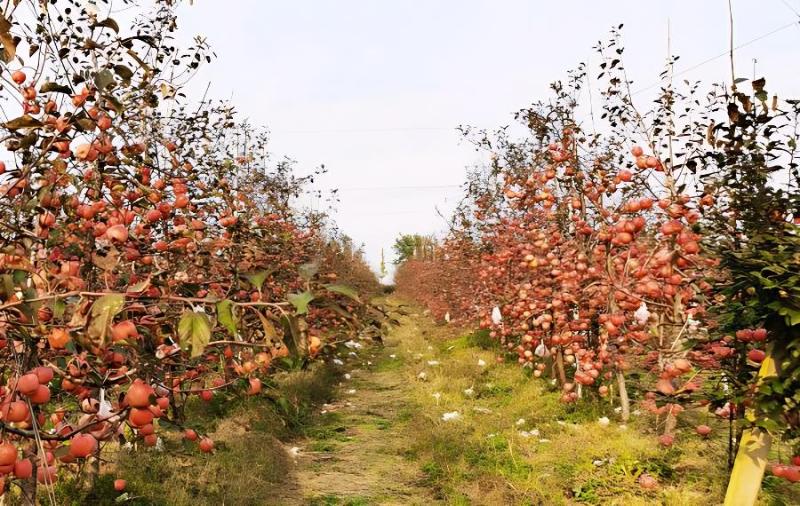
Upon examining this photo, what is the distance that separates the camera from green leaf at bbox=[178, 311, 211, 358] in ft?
4.27

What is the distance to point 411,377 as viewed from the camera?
1030 cm

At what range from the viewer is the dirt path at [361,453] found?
531 cm

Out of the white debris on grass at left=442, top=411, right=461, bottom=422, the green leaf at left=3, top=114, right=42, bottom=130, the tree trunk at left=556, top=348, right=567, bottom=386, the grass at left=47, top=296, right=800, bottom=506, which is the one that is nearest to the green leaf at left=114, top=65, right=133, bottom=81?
the green leaf at left=3, top=114, right=42, bottom=130

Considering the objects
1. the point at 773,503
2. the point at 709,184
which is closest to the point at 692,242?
the point at 709,184

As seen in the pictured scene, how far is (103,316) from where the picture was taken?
1.26m

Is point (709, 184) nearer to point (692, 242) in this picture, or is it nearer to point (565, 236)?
point (692, 242)

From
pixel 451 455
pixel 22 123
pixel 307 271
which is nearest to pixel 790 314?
pixel 307 271

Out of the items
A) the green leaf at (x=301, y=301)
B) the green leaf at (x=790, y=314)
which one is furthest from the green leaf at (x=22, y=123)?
the green leaf at (x=790, y=314)

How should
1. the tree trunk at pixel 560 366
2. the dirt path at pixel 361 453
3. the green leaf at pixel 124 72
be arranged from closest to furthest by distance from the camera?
the green leaf at pixel 124 72, the dirt path at pixel 361 453, the tree trunk at pixel 560 366

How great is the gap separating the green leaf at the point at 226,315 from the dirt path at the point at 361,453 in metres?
4.25

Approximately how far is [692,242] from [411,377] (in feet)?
24.9

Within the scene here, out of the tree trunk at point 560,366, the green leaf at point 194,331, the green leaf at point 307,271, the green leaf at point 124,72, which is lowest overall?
the tree trunk at point 560,366

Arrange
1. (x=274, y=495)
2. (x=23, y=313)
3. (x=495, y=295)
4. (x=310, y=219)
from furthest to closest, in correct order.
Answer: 1. (x=310, y=219)
2. (x=495, y=295)
3. (x=274, y=495)
4. (x=23, y=313)

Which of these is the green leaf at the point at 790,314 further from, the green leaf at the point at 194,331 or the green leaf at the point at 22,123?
the green leaf at the point at 22,123
